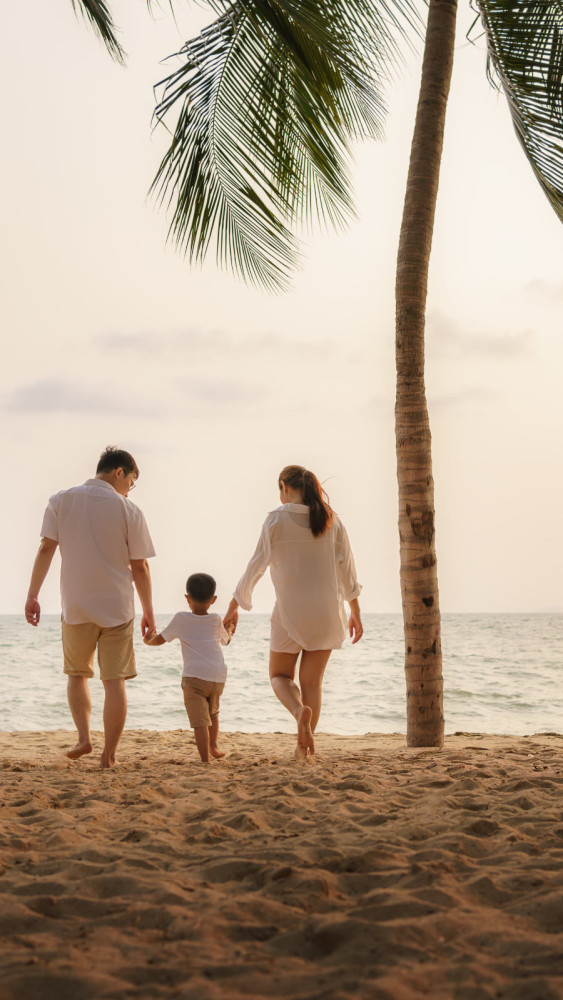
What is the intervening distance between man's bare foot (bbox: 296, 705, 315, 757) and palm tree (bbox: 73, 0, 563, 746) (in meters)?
1.27

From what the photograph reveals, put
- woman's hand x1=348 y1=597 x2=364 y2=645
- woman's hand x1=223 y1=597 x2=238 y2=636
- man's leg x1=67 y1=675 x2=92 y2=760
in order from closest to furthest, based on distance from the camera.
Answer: man's leg x1=67 y1=675 x2=92 y2=760 → woman's hand x1=223 y1=597 x2=238 y2=636 → woman's hand x1=348 y1=597 x2=364 y2=645

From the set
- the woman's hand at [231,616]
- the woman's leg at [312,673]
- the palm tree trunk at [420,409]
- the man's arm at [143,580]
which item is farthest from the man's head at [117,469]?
the palm tree trunk at [420,409]

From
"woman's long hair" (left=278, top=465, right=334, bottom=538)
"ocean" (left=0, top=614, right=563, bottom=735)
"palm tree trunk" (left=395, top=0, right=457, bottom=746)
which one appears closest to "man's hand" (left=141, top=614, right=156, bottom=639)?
"woman's long hair" (left=278, top=465, right=334, bottom=538)

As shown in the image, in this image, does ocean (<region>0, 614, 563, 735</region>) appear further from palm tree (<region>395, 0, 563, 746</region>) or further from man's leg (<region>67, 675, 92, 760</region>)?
man's leg (<region>67, 675, 92, 760</region>)

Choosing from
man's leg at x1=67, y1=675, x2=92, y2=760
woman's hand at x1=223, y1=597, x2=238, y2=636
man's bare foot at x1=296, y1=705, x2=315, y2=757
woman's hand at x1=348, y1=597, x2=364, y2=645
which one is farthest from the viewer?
woman's hand at x1=348, y1=597, x2=364, y2=645

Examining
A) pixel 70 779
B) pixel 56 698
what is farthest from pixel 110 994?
pixel 56 698

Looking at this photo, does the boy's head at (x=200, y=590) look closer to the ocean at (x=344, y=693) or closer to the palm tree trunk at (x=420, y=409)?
the palm tree trunk at (x=420, y=409)

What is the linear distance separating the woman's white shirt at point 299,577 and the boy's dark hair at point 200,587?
0.15m

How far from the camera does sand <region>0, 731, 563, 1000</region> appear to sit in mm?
1688

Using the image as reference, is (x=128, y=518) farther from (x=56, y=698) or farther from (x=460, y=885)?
(x=56, y=698)

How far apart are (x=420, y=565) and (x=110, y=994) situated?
4163 millimetres

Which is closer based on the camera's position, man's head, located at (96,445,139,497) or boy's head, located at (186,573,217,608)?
boy's head, located at (186,573,217,608)

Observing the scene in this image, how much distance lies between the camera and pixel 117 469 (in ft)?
15.2

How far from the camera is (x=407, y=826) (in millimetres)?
2744
